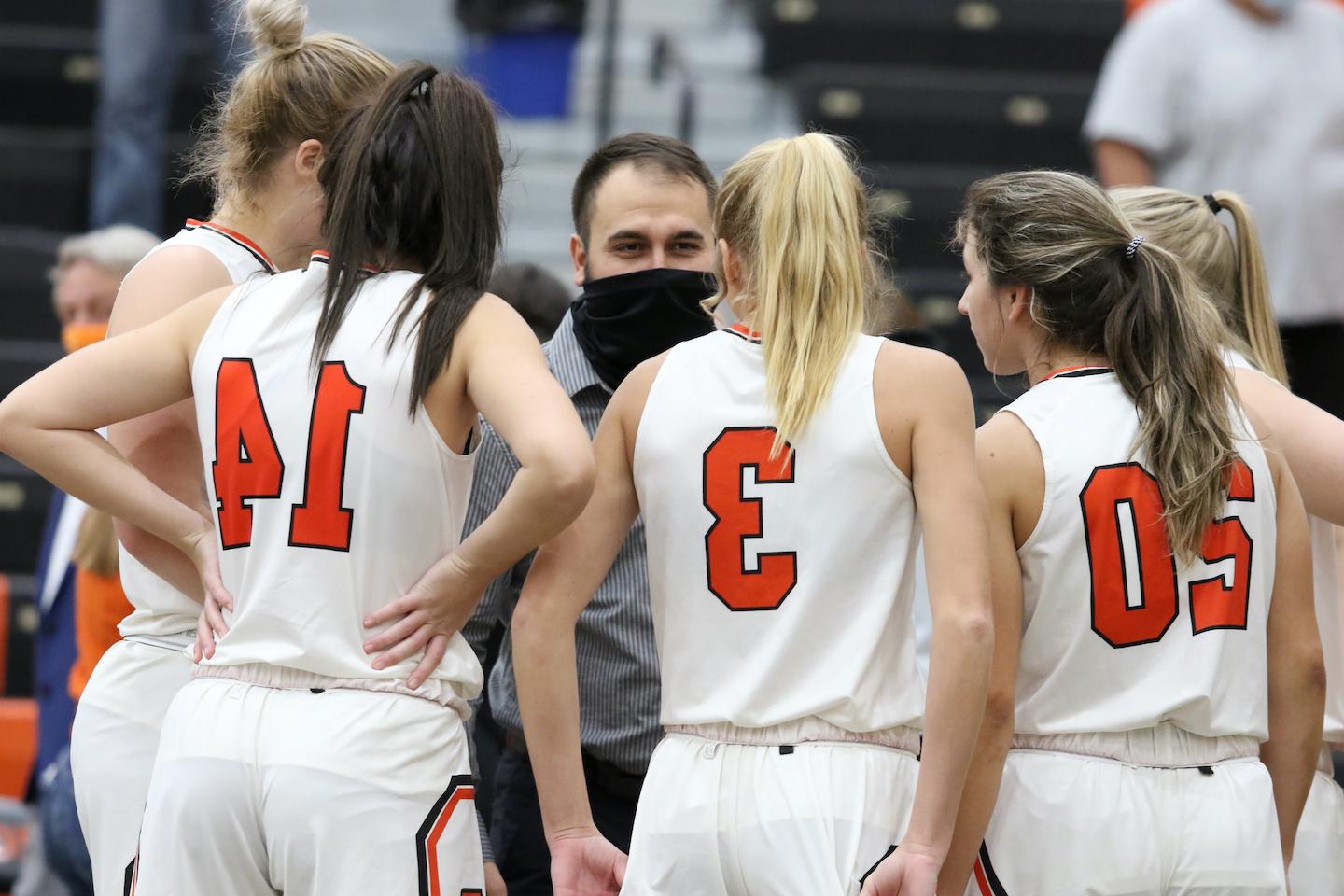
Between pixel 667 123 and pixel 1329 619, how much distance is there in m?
6.22

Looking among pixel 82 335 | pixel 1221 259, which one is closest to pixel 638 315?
pixel 1221 259

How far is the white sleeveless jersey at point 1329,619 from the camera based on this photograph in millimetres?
2863

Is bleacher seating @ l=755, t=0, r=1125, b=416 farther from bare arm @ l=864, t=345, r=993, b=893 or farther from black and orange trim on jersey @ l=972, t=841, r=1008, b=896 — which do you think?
bare arm @ l=864, t=345, r=993, b=893

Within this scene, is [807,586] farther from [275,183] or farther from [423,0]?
[423,0]

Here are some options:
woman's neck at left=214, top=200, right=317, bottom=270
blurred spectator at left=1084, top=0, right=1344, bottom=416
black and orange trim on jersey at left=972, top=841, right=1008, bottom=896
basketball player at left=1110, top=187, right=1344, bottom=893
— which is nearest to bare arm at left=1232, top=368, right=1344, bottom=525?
basketball player at left=1110, top=187, right=1344, bottom=893

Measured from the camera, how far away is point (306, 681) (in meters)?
2.23

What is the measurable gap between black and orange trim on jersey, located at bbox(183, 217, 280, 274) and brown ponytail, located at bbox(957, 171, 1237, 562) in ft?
3.56

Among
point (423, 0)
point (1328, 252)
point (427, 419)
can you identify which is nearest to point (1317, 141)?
point (1328, 252)

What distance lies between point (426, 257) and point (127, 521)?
57 centimetres

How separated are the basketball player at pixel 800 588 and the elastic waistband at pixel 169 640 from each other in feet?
1.80

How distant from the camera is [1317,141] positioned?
483 cm

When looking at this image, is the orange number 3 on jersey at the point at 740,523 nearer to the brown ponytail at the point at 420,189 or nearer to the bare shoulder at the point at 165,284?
the brown ponytail at the point at 420,189

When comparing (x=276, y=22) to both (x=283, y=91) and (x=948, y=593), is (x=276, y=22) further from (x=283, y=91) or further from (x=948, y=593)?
(x=948, y=593)

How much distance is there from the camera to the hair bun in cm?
261
